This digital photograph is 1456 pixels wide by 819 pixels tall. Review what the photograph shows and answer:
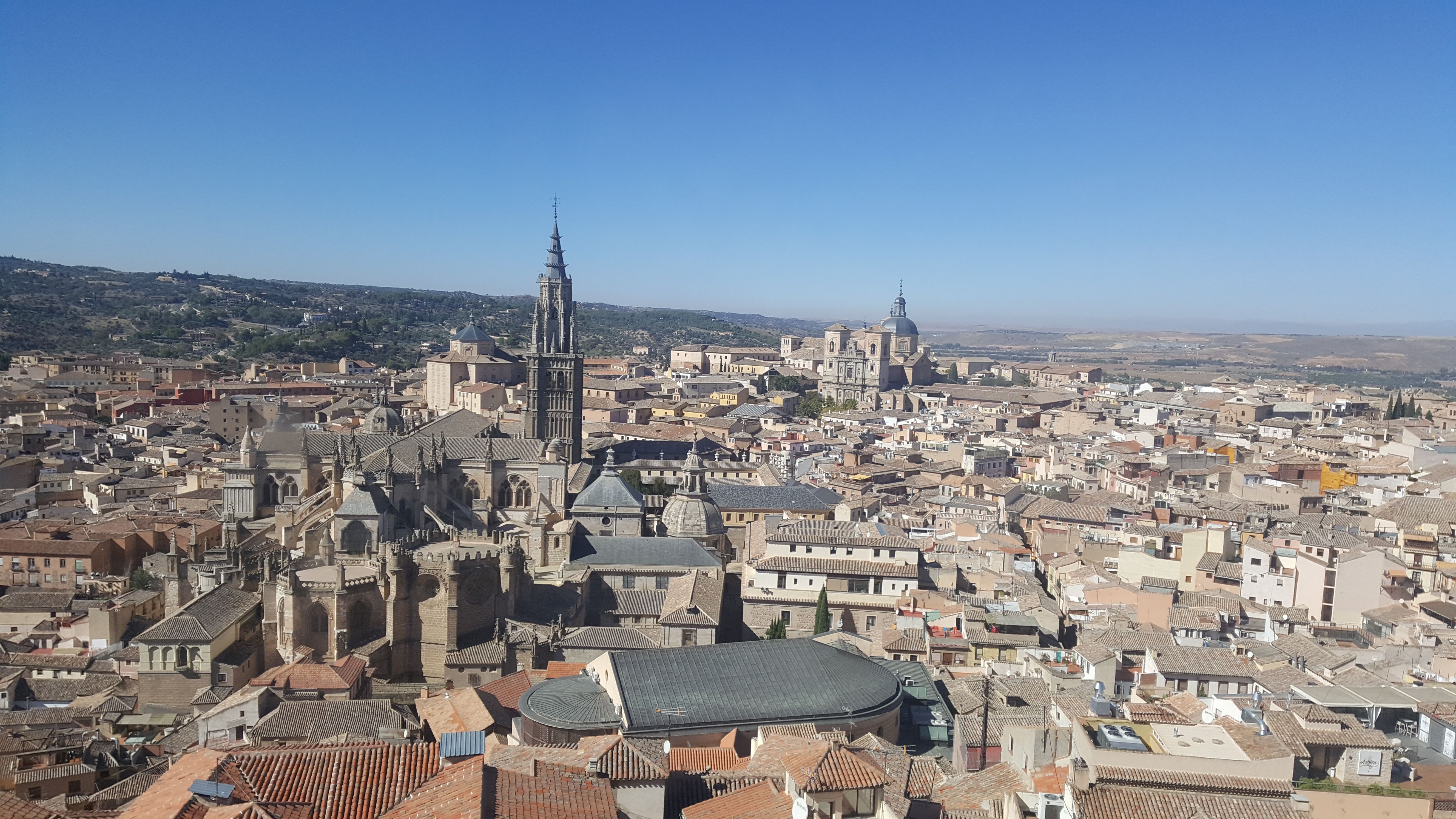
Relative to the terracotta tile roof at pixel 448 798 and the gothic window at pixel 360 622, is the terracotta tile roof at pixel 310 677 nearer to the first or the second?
the gothic window at pixel 360 622

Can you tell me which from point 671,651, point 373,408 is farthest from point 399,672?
point 373,408

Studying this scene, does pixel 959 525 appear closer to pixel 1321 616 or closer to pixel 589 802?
pixel 1321 616

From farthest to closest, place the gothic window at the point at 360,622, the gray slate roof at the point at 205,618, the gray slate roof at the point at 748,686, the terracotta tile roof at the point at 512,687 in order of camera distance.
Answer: the gothic window at the point at 360,622 < the gray slate roof at the point at 205,618 < the terracotta tile roof at the point at 512,687 < the gray slate roof at the point at 748,686

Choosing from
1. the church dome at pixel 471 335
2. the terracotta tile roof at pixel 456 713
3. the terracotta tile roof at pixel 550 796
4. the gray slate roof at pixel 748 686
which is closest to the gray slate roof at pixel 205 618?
the terracotta tile roof at pixel 456 713

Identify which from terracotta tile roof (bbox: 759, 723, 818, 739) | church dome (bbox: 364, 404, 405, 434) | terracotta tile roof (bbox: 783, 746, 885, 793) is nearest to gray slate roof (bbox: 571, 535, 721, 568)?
terracotta tile roof (bbox: 759, 723, 818, 739)

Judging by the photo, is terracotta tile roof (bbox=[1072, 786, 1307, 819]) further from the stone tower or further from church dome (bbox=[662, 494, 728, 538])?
the stone tower

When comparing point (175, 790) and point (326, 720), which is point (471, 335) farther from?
point (175, 790)
